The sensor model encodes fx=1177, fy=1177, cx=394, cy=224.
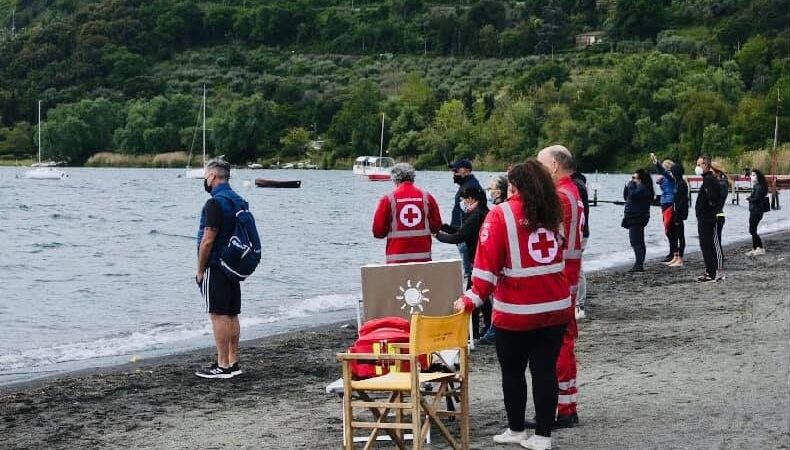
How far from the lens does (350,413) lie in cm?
657

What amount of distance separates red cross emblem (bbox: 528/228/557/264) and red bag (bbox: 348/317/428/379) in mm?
964

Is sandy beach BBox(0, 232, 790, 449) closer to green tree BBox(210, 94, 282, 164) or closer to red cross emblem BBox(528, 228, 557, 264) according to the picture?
red cross emblem BBox(528, 228, 557, 264)

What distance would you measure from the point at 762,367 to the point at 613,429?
2.72m

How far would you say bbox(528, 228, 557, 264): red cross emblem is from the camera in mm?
6777

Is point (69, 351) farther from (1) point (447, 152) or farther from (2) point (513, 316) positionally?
(1) point (447, 152)

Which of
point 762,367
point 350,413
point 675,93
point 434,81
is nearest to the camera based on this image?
point 350,413

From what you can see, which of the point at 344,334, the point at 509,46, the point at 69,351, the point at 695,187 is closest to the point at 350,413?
the point at 344,334

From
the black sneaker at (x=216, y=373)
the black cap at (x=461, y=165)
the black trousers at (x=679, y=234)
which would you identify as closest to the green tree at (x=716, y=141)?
the black trousers at (x=679, y=234)

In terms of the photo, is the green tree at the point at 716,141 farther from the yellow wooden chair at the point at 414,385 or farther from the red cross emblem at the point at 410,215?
the yellow wooden chair at the point at 414,385

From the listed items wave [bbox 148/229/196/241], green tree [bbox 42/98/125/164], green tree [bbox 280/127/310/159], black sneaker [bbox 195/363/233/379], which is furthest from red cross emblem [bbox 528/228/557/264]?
green tree [bbox 42/98/125/164]

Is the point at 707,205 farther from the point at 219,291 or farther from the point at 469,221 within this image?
the point at 219,291

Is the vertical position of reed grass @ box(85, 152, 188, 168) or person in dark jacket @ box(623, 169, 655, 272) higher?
person in dark jacket @ box(623, 169, 655, 272)

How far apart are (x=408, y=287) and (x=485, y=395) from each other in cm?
152

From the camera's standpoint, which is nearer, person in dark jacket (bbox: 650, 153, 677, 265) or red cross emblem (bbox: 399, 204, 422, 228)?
red cross emblem (bbox: 399, 204, 422, 228)
